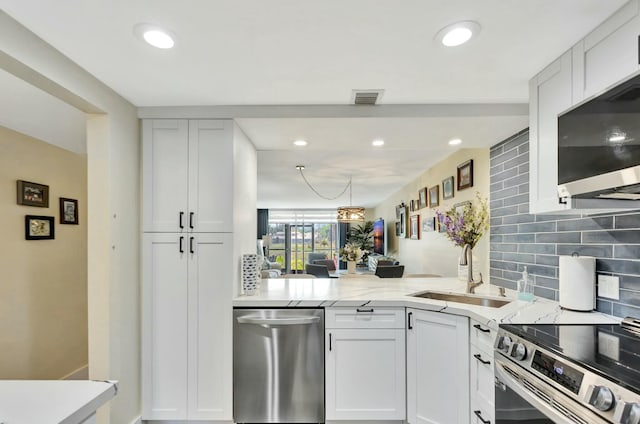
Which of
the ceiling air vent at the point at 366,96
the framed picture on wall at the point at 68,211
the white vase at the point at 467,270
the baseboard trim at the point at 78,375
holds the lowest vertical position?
the baseboard trim at the point at 78,375

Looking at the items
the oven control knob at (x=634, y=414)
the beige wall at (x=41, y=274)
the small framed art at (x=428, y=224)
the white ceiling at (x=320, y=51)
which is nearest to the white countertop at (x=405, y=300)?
the oven control knob at (x=634, y=414)

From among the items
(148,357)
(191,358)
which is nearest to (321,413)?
(191,358)

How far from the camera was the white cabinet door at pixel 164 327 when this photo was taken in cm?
230

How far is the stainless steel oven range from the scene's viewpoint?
98cm

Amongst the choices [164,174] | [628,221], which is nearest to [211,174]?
[164,174]

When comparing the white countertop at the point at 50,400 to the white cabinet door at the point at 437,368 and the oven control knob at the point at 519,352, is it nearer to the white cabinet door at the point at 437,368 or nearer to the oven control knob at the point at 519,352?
the oven control knob at the point at 519,352

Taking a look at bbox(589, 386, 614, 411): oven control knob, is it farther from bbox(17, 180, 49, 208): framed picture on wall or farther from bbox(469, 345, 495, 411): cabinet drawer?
bbox(17, 180, 49, 208): framed picture on wall

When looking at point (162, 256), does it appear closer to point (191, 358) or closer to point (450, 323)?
point (191, 358)

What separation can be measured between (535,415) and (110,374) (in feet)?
7.17

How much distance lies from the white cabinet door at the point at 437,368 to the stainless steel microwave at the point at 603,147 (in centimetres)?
96

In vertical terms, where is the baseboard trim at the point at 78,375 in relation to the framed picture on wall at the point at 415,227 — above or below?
below

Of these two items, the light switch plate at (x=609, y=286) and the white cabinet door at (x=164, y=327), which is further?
the white cabinet door at (x=164, y=327)

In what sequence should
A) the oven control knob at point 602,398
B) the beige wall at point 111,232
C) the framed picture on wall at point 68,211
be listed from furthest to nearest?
the framed picture on wall at point 68,211, the beige wall at point 111,232, the oven control knob at point 602,398

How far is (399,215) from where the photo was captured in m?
7.43
